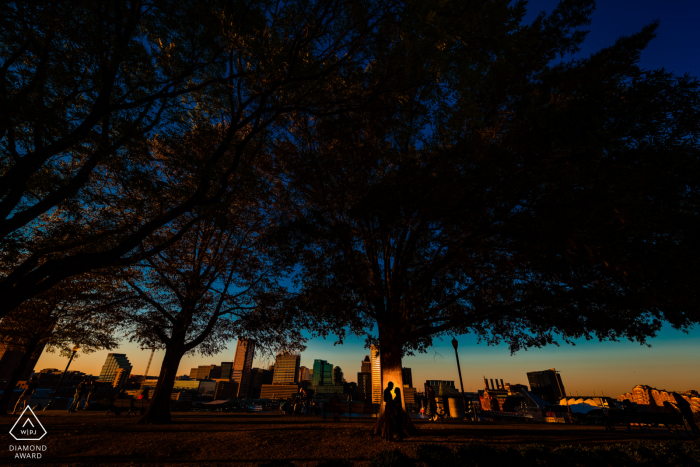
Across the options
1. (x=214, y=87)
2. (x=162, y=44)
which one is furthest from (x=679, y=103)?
(x=162, y=44)

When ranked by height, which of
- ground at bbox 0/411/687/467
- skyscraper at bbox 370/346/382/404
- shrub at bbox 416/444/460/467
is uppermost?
skyscraper at bbox 370/346/382/404

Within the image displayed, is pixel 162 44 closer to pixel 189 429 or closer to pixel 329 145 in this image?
pixel 329 145

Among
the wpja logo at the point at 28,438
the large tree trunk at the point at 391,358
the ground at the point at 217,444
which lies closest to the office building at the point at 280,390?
the wpja logo at the point at 28,438

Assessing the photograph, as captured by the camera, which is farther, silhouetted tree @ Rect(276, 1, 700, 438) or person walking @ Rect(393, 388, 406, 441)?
person walking @ Rect(393, 388, 406, 441)

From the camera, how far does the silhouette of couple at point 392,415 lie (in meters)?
9.66

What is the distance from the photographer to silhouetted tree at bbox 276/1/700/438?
569 centimetres

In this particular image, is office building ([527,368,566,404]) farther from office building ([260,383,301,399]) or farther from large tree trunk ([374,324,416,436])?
office building ([260,383,301,399])

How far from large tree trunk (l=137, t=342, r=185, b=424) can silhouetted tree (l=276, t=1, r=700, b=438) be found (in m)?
8.67

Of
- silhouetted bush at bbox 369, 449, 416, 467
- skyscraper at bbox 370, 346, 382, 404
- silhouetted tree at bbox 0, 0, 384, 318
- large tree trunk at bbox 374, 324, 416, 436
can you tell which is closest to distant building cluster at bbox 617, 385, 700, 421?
skyscraper at bbox 370, 346, 382, 404

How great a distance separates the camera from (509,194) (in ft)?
26.5

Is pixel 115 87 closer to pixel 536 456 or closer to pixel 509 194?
pixel 509 194

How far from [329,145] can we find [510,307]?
9.67m

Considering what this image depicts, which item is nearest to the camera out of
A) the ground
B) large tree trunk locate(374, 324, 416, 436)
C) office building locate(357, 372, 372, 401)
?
the ground

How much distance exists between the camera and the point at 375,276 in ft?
40.0
